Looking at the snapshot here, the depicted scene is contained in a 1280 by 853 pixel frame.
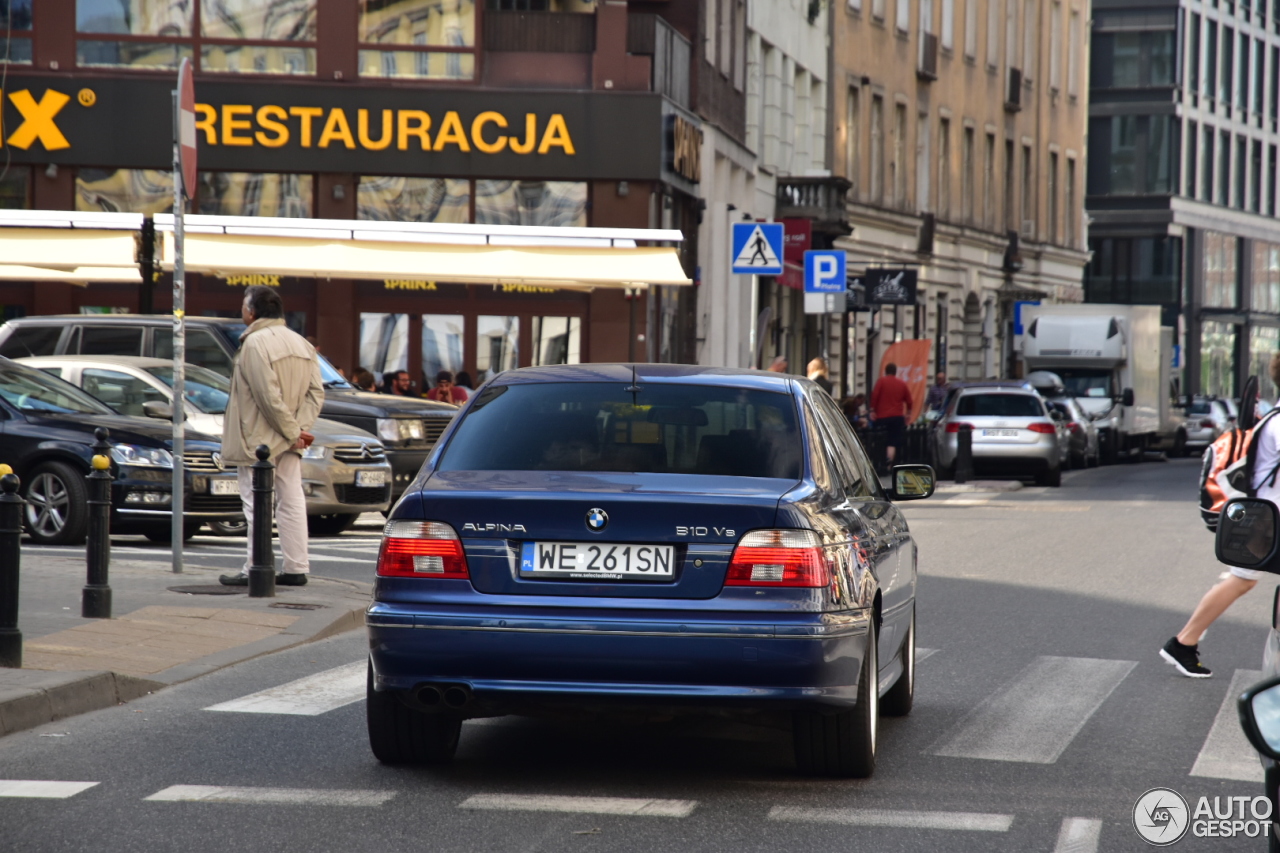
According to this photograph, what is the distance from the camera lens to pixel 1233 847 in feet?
21.0

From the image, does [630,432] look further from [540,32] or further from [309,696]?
[540,32]

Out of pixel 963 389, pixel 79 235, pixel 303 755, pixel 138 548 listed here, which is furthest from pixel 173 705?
pixel 963 389

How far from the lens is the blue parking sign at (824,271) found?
28.9 meters

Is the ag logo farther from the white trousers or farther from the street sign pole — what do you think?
the street sign pole

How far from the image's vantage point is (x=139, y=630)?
→ 10.7 metres

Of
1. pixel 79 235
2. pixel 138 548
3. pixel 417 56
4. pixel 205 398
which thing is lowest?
pixel 138 548

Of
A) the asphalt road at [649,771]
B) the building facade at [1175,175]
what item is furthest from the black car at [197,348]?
the building facade at [1175,175]

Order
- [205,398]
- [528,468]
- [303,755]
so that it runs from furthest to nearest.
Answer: [205,398], [303,755], [528,468]

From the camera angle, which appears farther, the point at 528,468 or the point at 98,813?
the point at 528,468

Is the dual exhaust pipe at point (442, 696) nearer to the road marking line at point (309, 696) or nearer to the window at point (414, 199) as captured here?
the road marking line at point (309, 696)

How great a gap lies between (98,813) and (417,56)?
24.6m

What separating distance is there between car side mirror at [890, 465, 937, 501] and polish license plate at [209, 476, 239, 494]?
8206 millimetres

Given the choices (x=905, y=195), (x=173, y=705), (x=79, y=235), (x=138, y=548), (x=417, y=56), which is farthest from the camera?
(x=905, y=195)

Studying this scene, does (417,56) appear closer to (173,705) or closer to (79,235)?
(79,235)
